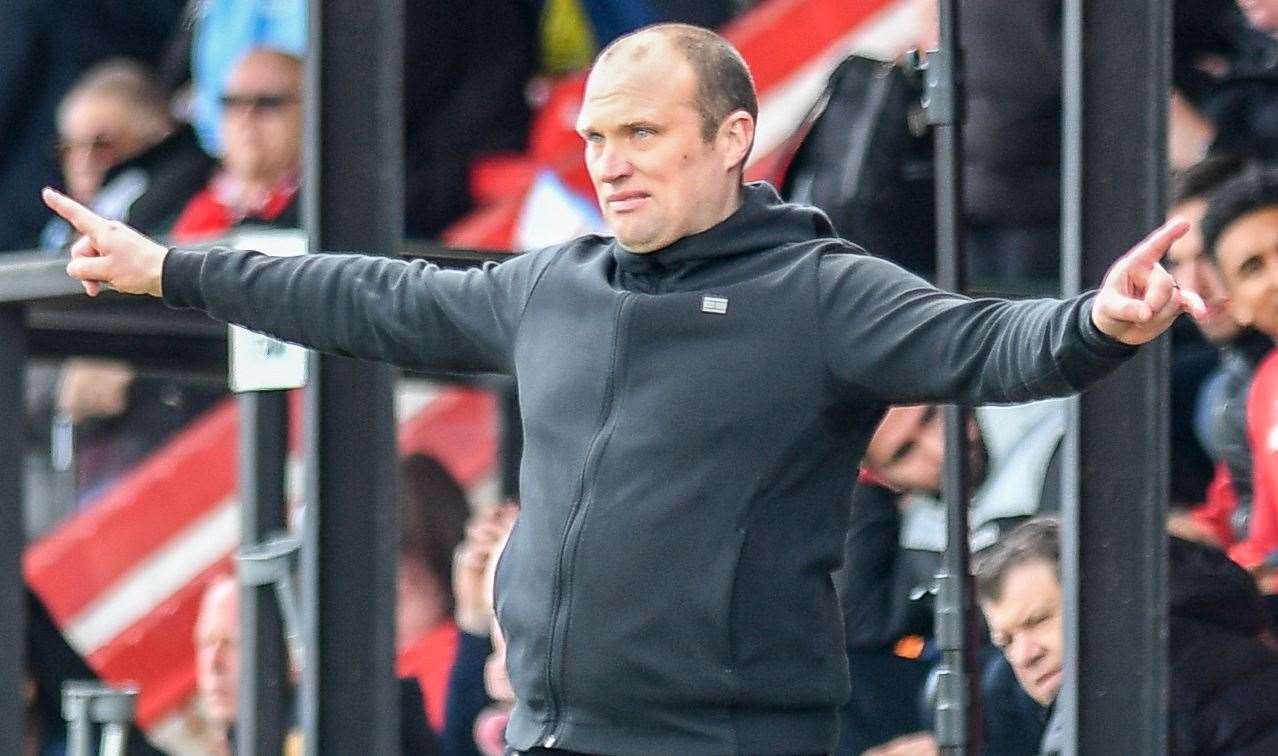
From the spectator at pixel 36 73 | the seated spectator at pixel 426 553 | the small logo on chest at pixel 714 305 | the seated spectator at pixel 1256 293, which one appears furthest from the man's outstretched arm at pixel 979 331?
the spectator at pixel 36 73

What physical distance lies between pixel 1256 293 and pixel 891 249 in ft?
2.16

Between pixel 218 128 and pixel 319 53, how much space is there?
7.71ft

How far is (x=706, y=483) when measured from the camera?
2838 millimetres

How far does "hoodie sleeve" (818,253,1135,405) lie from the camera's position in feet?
8.46

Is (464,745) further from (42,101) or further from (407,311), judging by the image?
(42,101)

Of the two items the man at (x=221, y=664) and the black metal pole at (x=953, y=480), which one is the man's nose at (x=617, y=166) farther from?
the man at (x=221, y=664)

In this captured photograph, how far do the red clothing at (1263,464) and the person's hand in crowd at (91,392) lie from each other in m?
4.20

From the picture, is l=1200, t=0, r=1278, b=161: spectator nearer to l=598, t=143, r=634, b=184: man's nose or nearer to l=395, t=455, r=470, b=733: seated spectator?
l=598, t=143, r=634, b=184: man's nose

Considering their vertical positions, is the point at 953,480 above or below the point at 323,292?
below

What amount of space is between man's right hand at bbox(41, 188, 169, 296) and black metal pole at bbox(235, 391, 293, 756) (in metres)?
0.77

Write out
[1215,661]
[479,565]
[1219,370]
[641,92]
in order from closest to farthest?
[641,92], [1215,661], [1219,370], [479,565]

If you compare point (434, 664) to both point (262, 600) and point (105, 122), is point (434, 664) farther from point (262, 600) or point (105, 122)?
point (105, 122)

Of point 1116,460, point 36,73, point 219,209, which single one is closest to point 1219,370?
point 1116,460

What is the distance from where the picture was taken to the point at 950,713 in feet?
10.8
